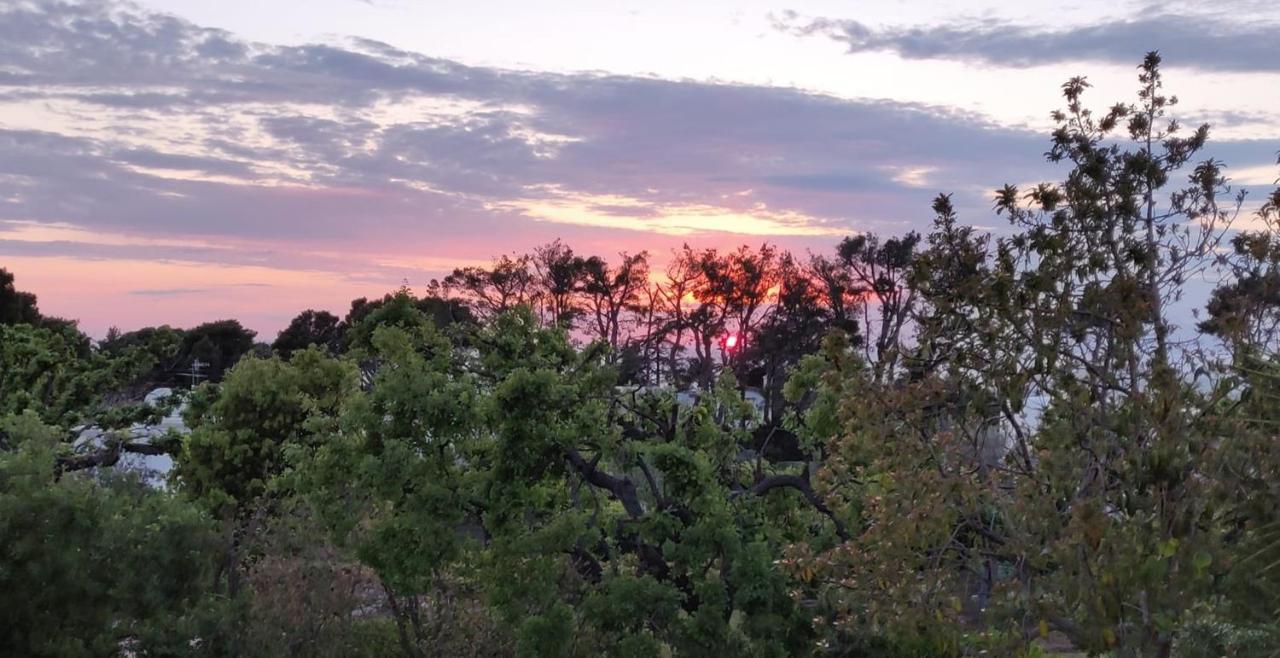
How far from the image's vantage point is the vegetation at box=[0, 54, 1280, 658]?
707cm

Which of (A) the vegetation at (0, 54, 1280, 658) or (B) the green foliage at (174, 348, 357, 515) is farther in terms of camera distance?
(B) the green foliage at (174, 348, 357, 515)

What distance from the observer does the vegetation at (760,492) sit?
7066 millimetres

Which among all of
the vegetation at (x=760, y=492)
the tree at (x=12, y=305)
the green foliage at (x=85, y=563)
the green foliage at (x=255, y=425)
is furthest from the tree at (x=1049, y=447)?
the tree at (x=12, y=305)

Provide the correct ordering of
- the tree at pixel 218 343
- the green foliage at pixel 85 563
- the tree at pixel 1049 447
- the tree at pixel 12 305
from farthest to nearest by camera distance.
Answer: the tree at pixel 218 343 → the tree at pixel 12 305 → the green foliage at pixel 85 563 → the tree at pixel 1049 447

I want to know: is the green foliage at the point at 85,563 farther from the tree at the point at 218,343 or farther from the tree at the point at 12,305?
the tree at the point at 218,343

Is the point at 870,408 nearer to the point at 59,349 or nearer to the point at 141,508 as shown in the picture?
the point at 141,508

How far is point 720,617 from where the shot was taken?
1046cm

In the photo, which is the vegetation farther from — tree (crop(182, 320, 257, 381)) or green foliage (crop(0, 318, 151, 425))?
tree (crop(182, 320, 257, 381))

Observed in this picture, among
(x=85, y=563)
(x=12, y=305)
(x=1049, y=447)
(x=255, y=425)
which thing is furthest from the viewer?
(x=12, y=305)

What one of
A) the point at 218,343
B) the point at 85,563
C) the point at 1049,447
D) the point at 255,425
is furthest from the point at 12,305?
the point at 1049,447

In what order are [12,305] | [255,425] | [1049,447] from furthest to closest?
[12,305] < [255,425] < [1049,447]

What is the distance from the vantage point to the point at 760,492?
1235cm

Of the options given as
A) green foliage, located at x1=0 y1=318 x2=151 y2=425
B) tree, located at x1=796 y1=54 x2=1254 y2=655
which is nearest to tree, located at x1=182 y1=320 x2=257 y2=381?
green foliage, located at x1=0 y1=318 x2=151 y2=425

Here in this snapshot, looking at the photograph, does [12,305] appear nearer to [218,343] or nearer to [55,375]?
[218,343]
